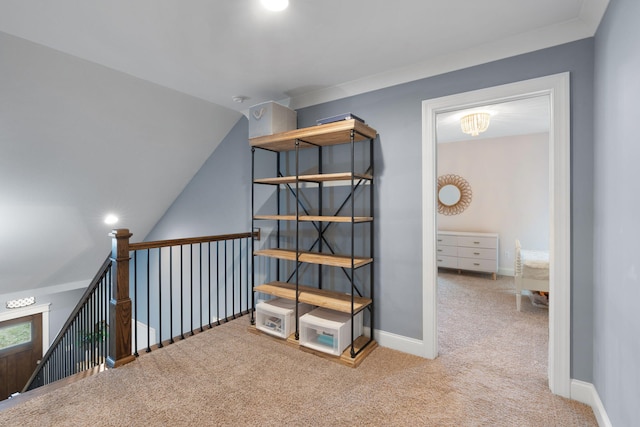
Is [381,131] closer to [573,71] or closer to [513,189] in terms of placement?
[573,71]

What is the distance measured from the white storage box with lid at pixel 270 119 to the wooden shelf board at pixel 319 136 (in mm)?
95

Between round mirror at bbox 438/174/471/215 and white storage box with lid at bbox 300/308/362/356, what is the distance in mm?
3925

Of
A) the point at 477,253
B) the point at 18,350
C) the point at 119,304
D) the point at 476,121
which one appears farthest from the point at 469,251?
the point at 18,350

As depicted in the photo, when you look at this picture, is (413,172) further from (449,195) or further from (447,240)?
(449,195)

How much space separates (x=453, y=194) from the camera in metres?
5.65

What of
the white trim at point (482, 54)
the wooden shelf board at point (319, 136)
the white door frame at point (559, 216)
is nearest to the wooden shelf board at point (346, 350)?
the white door frame at point (559, 216)

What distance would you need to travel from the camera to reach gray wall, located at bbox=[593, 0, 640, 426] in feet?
3.94

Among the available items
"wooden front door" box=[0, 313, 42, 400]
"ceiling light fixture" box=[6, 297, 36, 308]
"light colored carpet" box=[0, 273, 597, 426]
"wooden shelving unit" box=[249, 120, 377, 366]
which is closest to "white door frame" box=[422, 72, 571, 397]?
"light colored carpet" box=[0, 273, 597, 426]

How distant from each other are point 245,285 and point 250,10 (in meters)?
2.91

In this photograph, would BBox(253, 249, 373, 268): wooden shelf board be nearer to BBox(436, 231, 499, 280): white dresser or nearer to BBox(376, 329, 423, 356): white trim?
BBox(376, 329, 423, 356): white trim

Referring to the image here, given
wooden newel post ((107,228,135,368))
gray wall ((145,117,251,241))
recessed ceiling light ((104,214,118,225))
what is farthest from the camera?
recessed ceiling light ((104,214,118,225))

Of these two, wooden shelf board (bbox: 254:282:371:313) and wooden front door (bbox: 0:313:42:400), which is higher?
wooden shelf board (bbox: 254:282:371:313)

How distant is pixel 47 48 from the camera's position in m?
2.11

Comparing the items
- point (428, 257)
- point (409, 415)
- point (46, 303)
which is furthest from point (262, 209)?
point (46, 303)
